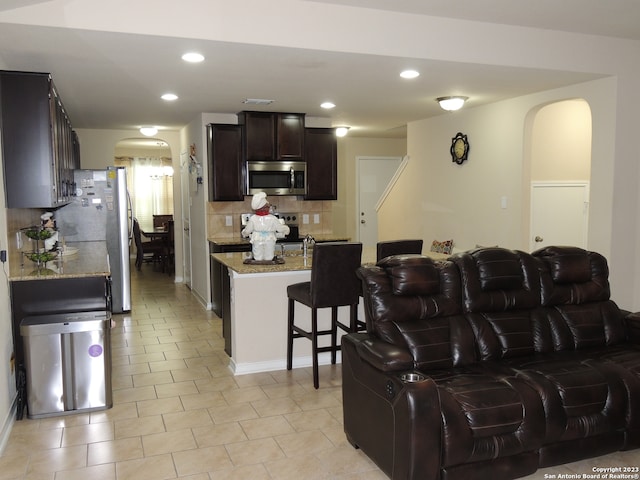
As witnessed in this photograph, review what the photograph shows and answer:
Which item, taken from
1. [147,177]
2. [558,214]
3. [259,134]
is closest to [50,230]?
[259,134]

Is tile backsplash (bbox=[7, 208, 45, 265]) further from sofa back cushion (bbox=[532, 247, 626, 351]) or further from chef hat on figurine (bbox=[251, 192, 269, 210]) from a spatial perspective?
sofa back cushion (bbox=[532, 247, 626, 351])

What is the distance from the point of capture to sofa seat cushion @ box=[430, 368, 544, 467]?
250 centimetres

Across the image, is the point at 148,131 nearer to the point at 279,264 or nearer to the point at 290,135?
the point at 290,135

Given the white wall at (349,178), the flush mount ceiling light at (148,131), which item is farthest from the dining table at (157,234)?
the white wall at (349,178)

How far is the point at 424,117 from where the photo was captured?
684 centimetres

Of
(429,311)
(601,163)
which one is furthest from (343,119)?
(429,311)

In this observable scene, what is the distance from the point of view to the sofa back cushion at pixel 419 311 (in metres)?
3.02

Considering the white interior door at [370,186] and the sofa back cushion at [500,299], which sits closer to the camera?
the sofa back cushion at [500,299]

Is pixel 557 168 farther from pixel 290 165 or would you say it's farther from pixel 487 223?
pixel 290 165

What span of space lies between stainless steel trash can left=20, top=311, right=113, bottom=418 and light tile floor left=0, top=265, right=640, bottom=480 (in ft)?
0.33

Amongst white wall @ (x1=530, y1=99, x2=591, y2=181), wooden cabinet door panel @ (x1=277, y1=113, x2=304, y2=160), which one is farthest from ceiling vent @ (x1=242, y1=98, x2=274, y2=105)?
white wall @ (x1=530, y1=99, x2=591, y2=181)

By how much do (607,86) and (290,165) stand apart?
3.44 metres

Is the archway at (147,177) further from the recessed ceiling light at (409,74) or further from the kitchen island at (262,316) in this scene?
the recessed ceiling light at (409,74)

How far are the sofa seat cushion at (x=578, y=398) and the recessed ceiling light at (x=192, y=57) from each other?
9.00 ft
